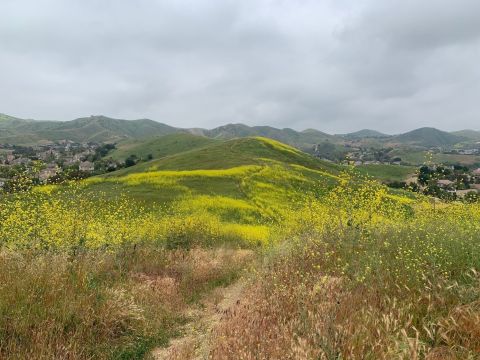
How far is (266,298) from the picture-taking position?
8.60 m

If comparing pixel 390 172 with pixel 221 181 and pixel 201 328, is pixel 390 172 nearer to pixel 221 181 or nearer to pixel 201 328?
pixel 221 181

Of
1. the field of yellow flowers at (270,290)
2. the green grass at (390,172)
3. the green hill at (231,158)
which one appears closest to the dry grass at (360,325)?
the field of yellow flowers at (270,290)

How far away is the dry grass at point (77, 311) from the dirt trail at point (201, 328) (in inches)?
14.4

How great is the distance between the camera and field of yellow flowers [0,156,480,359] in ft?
18.6

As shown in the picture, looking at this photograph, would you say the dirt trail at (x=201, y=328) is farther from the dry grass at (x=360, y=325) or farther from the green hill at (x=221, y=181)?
the green hill at (x=221, y=181)

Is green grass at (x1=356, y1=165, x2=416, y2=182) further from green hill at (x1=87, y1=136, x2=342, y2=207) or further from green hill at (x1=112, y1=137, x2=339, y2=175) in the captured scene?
green hill at (x1=87, y1=136, x2=342, y2=207)

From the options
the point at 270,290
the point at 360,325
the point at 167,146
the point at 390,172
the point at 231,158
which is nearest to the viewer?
the point at 360,325

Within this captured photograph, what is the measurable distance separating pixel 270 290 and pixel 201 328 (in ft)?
6.46

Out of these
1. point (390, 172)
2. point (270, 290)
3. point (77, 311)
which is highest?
point (77, 311)

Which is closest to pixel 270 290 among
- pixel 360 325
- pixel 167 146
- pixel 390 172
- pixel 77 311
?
pixel 360 325

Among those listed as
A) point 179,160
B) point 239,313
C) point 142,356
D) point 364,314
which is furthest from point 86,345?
point 179,160

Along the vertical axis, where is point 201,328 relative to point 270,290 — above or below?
below

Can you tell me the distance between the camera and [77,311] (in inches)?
307

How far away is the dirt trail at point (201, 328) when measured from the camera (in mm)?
6902
